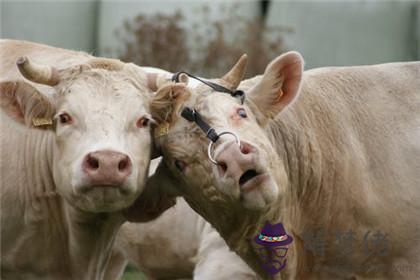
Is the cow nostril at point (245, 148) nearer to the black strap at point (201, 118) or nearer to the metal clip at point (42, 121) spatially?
the black strap at point (201, 118)

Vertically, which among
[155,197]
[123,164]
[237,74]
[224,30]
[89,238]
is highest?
[237,74]

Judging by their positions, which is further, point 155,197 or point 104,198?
point 155,197

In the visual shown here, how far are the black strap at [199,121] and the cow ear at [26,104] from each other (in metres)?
0.76

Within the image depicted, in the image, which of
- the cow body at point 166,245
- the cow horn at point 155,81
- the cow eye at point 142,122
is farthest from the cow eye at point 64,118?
the cow body at point 166,245

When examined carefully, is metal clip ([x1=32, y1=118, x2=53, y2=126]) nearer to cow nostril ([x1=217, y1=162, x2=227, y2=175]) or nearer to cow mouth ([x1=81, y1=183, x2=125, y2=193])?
cow mouth ([x1=81, y1=183, x2=125, y2=193])

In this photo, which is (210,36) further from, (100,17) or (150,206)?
(150,206)

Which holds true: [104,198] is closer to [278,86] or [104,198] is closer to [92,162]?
[92,162]

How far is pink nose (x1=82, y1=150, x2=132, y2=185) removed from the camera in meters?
5.34

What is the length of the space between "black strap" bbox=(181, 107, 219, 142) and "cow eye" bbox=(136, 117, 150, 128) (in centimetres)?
20

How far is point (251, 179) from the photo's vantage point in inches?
211

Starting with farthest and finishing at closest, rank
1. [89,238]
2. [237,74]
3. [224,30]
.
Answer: [224,30], [89,238], [237,74]

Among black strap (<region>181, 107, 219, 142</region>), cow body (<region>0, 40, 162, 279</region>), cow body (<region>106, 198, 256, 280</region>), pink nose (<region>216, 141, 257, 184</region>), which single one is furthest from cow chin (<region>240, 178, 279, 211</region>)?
cow body (<region>106, 198, 256, 280</region>)

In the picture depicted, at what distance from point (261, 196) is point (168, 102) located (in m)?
0.85

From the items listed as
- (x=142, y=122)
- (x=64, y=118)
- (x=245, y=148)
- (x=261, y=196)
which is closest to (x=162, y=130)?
(x=142, y=122)
